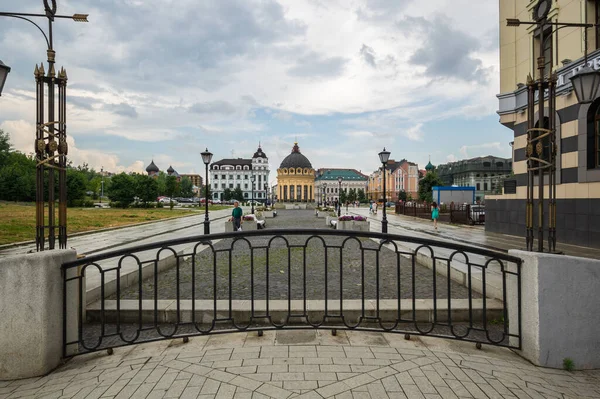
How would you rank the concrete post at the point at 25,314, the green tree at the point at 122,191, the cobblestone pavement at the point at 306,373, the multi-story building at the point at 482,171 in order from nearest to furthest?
the cobblestone pavement at the point at 306,373
the concrete post at the point at 25,314
the green tree at the point at 122,191
the multi-story building at the point at 482,171

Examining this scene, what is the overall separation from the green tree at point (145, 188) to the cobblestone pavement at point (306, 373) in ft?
171

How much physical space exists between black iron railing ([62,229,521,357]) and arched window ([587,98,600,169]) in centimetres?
709

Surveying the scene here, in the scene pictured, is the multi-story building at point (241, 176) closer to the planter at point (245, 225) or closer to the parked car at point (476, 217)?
the parked car at point (476, 217)

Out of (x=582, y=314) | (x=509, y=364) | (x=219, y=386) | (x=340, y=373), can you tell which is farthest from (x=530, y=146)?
(x=219, y=386)

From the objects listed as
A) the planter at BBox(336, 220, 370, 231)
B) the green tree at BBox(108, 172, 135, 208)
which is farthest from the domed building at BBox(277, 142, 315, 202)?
the planter at BBox(336, 220, 370, 231)

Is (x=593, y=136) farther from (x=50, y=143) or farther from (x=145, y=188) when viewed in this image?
(x=145, y=188)

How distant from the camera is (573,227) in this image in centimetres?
1153

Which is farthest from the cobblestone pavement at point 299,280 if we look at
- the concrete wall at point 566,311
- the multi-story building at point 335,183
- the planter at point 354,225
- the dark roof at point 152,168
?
the dark roof at point 152,168

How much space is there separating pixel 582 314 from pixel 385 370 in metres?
2.16

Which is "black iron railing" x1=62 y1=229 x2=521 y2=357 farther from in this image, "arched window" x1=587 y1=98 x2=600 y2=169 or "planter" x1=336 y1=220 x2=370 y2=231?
"planter" x1=336 y1=220 x2=370 y2=231

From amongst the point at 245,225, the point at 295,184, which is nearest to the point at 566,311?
the point at 245,225

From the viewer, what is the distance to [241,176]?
121m

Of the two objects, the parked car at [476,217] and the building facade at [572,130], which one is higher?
the building facade at [572,130]

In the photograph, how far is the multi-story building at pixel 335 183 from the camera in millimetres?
140375
